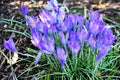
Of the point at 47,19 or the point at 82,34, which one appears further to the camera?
the point at 47,19

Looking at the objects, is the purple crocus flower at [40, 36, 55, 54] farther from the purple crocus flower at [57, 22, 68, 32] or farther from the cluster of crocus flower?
the purple crocus flower at [57, 22, 68, 32]

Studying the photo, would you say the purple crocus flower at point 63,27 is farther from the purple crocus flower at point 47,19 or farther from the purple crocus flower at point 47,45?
the purple crocus flower at point 47,45

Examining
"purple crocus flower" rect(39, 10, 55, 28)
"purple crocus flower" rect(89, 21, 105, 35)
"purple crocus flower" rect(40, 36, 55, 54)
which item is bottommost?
"purple crocus flower" rect(40, 36, 55, 54)

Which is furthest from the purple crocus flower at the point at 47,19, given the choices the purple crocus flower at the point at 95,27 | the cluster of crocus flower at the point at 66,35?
the purple crocus flower at the point at 95,27

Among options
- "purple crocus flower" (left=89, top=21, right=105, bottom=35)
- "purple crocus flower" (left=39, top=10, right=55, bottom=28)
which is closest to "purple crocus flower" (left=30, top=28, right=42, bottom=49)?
"purple crocus flower" (left=39, top=10, right=55, bottom=28)

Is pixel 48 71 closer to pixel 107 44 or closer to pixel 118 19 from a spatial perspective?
pixel 107 44

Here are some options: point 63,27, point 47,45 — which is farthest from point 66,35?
point 47,45

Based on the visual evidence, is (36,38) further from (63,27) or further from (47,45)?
(63,27)

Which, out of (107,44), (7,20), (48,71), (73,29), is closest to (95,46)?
(107,44)
